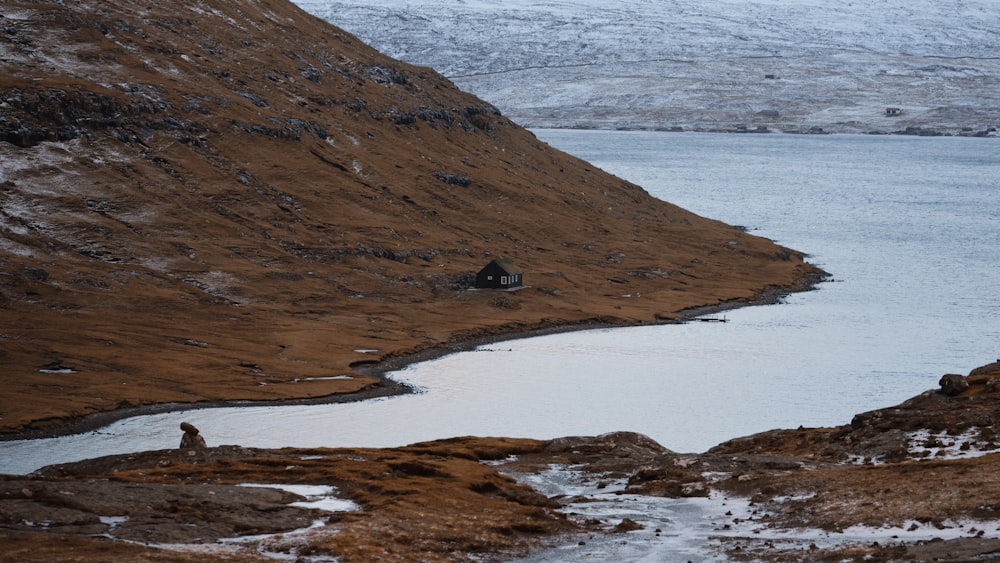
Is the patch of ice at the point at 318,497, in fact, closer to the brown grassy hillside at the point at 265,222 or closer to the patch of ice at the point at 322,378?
the brown grassy hillside at the point at 265,222

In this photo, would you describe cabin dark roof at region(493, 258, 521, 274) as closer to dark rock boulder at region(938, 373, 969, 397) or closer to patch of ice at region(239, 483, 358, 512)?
dark rock boulder at region(938, 373, 969, 397)

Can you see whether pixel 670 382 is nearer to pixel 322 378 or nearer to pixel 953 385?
pixel 322 378

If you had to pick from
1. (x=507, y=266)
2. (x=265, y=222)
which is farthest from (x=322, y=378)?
(x=265, y=222)

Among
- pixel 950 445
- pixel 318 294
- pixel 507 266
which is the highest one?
pixel 507 266

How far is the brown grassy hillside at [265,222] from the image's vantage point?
330 feet

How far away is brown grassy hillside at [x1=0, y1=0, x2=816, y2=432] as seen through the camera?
100 meters

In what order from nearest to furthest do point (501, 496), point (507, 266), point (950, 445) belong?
point (501, 496)
point (950, 445)
point (507, 266)

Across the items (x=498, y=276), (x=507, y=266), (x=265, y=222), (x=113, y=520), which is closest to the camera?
(x=113, y=520)

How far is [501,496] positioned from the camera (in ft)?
167

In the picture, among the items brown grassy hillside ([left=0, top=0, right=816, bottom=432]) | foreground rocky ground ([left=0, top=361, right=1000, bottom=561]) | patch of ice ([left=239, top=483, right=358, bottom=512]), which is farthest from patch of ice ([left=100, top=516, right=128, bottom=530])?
brown grassy hillside ([left=0, top=0, right=816, bottom=432])

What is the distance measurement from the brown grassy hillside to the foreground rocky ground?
3222 cm

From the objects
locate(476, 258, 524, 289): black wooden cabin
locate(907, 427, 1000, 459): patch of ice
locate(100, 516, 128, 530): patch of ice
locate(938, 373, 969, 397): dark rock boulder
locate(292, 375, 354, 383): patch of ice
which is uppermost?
locate(476, 258, 524, 289): black wooden cabin

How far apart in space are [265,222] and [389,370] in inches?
1662

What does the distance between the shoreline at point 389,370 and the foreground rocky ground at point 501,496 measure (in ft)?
71.8
